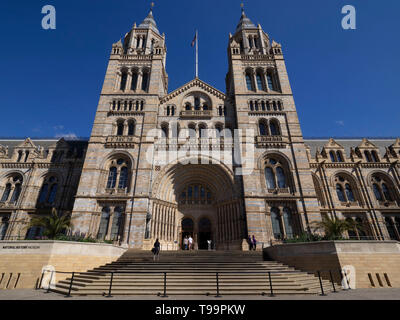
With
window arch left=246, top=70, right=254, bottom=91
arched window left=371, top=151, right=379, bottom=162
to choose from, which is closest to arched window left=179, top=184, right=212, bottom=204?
window arch left=246, top=70, right=254, bottom=91

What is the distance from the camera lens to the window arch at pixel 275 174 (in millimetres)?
20375

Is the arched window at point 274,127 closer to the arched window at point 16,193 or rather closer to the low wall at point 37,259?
the low wall at point 37,259

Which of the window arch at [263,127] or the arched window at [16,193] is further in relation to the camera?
the arched window at [16,193]

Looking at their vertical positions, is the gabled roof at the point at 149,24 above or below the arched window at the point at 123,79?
above

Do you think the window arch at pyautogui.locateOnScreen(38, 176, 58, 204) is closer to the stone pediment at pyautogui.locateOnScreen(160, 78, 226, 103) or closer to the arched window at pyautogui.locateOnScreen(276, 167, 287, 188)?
the stone pediment at pyautogui.locateOnScreen(160, 78, 226, 103)

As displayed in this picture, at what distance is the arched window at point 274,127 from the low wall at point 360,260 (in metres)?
14.0

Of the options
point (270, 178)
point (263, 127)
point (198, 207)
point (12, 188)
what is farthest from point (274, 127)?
point (12, 188)

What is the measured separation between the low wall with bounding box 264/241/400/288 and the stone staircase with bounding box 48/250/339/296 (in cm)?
111

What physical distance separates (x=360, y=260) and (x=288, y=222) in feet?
25.8

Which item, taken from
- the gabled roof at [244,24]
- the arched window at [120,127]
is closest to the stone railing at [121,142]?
the arched window at [120,127]

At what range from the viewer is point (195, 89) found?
86.3ft

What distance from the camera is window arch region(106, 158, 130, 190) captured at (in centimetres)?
2032

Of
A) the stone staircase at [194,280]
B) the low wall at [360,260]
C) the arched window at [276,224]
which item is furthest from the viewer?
the arched window at [276,224]

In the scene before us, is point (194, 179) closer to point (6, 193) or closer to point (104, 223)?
point (104, 223)
